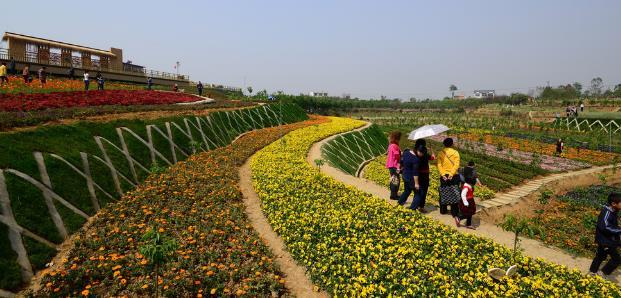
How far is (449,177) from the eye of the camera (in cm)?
1002

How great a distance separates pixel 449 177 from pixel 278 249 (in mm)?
5120

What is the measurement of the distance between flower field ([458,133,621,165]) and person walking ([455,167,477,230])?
22.7m

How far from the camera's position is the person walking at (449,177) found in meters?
9.80

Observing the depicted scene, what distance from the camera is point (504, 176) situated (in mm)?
21984

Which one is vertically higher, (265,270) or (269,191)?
(269,191)

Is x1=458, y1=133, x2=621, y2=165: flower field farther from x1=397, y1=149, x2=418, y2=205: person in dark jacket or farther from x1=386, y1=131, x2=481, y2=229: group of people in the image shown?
x1=397, y1=149, x2=418, y2=205: person in dark jacket

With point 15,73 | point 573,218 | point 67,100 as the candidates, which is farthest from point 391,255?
point 15,73

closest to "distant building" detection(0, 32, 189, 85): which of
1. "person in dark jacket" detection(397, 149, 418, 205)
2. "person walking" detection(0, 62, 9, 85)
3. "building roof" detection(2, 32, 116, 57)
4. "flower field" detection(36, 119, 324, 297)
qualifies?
"building roof" detection(2, 32, 116, 57)

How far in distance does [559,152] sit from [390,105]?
8409 cm

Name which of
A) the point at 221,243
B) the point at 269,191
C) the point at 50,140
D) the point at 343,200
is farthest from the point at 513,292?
the point at 50,140

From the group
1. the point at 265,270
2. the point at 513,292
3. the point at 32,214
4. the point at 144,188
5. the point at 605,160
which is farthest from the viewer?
the point at 605,160

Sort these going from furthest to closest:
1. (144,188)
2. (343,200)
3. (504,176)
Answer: (504,176) < (144,188) < (343,200)

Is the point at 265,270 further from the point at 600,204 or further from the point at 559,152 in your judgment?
the point at 559,152

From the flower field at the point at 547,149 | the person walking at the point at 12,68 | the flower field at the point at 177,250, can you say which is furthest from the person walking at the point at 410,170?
the person walking at the point at 12,68
